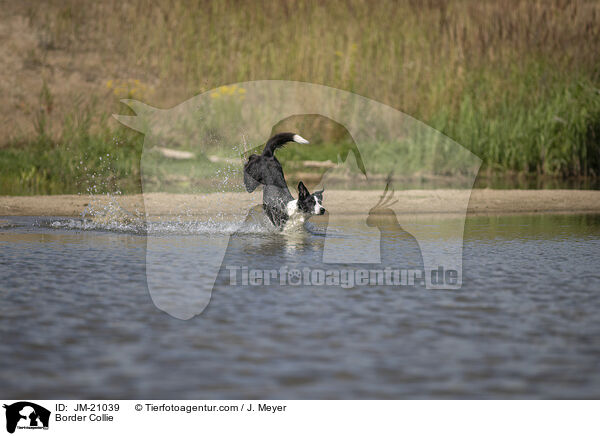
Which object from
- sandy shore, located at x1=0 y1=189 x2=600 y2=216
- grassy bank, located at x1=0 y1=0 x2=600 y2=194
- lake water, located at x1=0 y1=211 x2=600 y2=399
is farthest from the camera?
grassy bank, located at x1=0 y1=0 x2=600 y2=194

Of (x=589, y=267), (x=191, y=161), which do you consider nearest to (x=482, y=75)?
(x=191, y=161)

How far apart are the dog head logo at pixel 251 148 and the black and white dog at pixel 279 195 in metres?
0.45

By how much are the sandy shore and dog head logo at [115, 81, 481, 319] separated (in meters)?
0.07

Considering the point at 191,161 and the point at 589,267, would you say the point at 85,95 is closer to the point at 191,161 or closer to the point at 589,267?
the point at 191,161

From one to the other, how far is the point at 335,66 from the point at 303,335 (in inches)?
609

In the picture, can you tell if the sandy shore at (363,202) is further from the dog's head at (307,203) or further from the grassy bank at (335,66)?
the dog's head at (307,203)

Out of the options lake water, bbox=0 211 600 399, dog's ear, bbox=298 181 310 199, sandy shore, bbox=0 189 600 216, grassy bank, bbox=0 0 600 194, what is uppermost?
grassy bank, bbox=0 0 600 194

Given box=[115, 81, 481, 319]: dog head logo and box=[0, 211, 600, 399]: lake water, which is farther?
box=[115, 81, 481, 319]: dog head logo

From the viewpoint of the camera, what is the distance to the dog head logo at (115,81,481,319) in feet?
42.7

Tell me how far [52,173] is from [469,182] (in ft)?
24.9

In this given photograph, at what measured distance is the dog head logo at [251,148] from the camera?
42.7 feet


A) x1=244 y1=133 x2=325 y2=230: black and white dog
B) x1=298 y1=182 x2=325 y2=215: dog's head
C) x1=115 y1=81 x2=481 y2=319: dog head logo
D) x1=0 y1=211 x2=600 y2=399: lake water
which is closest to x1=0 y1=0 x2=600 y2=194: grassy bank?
x1=115 y1=81 x2=481 y2=319: dog head logo

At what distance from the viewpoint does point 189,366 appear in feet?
16.9
